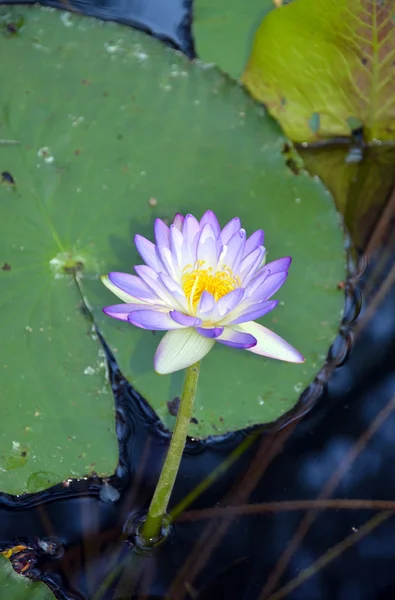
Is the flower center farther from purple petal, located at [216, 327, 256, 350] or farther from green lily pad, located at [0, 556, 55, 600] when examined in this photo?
green lily pad, located at [0, 556, 55, 600]

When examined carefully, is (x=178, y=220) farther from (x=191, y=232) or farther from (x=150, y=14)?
(x=150, y=14)

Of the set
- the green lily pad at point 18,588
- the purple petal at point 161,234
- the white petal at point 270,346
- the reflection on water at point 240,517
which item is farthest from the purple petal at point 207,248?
the green lily pad at point 18,588

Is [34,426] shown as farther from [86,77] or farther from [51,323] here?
[86,77]

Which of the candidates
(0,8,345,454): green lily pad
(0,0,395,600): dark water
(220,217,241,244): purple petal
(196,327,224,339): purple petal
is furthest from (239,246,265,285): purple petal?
(0,0,395,600): dark water

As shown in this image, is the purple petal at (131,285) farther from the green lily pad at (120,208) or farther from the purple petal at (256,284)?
the green lily pad at (120,208)

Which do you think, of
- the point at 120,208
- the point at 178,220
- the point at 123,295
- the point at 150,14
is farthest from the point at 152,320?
the point at 150,14

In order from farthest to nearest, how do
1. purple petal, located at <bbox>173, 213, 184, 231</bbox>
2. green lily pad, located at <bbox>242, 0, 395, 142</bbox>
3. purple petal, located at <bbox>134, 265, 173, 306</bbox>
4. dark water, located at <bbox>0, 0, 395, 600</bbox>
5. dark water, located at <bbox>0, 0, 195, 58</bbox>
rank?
dark water, located at <bbox>0, 0, 195, 58</bbox>, green lily pad, located at <bbox>242, 0, 395, 142</bbox>, dark water, located at <bbox>0, 0, 395, 600</bbox>, purple petal, located at <bbox>173, 213, 184, 231</bbox>, purple petal, located at <bbox>134, 265, 173, 306</bbox>
